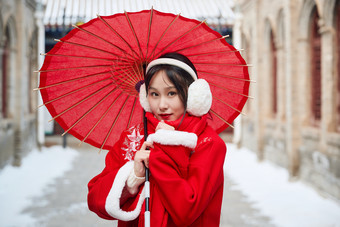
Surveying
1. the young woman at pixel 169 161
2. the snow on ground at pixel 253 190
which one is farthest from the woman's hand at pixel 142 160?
the snow on ground at pixel 253 190

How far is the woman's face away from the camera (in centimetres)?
183

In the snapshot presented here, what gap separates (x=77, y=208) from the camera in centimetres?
660

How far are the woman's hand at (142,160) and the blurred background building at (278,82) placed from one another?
5.72 m

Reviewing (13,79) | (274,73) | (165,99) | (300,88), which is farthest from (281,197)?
(13,79)

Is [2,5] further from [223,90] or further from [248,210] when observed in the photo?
[223,90]

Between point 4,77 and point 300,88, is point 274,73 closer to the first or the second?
point 300,88

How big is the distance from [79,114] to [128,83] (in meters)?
0.32

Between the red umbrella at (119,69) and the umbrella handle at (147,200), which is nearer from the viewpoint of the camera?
the umbrella handle at (147,200)

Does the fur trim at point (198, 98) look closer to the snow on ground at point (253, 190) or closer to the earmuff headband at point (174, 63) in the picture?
the earmuff headband at point (174, 63)

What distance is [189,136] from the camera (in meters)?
1.66

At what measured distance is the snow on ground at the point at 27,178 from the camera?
20.2 ft

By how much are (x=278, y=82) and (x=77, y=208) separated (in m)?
6.11

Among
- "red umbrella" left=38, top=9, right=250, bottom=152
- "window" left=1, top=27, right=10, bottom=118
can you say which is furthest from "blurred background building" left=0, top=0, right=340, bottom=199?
"red umbrella" left=38, top=9, right=250, bottom=152

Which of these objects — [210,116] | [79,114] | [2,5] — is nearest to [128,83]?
[79,114]
